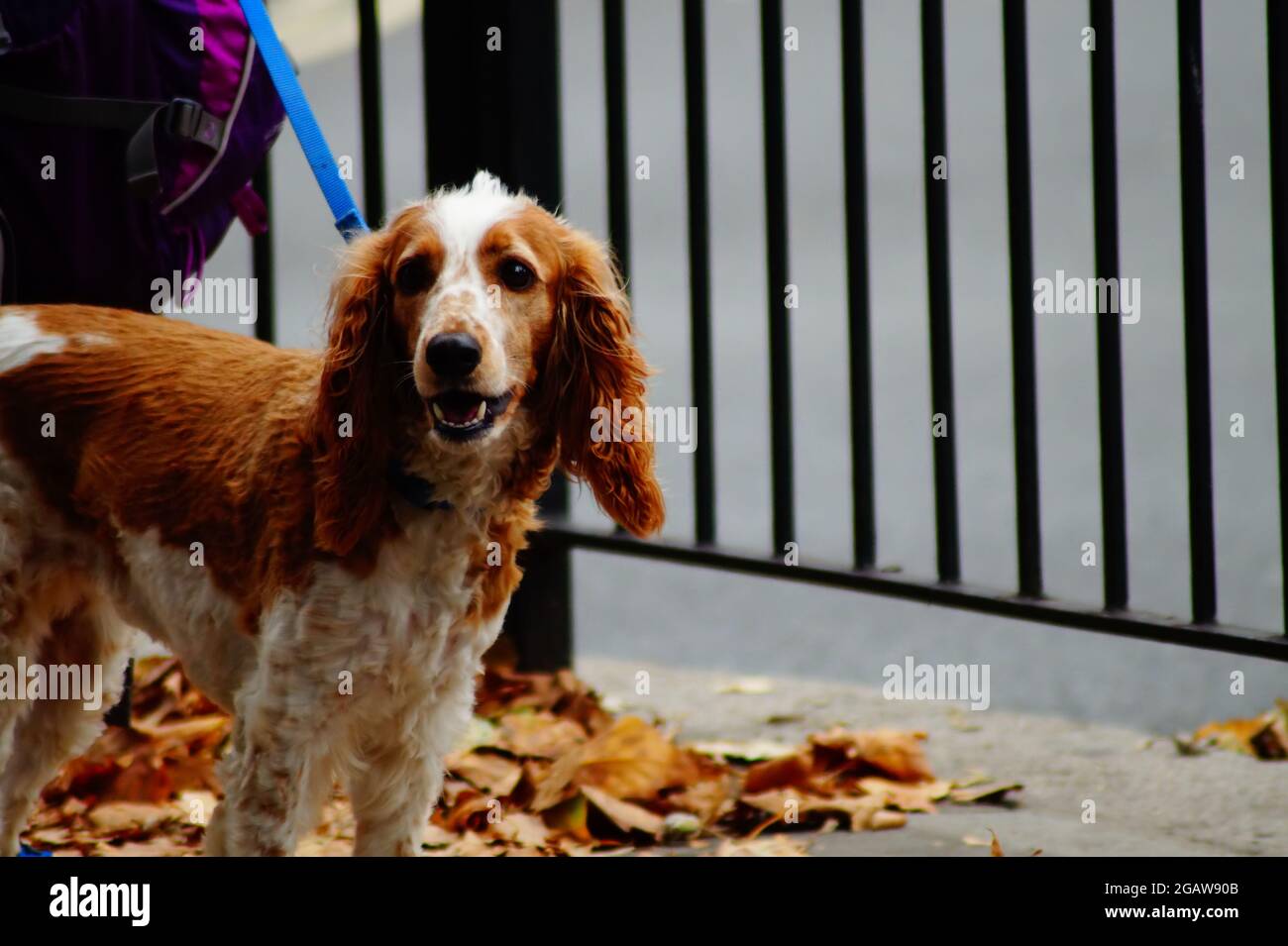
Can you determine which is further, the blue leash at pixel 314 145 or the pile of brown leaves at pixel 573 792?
the pile of brown leaves at pixel 573 792

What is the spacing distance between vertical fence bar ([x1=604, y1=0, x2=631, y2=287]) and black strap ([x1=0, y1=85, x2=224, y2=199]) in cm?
141

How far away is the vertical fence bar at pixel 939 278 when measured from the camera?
419cm

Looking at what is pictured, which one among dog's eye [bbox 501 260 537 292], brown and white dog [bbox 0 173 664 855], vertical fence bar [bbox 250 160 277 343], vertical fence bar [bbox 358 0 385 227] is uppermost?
vertical fence bar [bbox 358 0 385 227]

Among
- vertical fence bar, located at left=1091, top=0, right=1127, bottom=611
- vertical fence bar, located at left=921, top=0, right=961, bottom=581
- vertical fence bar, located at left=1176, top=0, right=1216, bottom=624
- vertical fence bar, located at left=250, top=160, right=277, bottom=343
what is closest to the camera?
vertical fence bar, located at left=1176, top=0, right=1216, bottom=624

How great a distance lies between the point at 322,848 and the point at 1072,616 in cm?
188

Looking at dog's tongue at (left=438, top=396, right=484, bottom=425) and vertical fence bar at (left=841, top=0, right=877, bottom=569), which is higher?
vertical fence bar at (left=841, top=0, right=877, bottom=569)

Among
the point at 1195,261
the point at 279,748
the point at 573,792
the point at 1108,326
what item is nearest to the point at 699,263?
the point at 1108,326

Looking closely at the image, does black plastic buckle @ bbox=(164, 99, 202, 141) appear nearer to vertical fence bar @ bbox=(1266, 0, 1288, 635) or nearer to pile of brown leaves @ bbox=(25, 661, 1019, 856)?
pile of brown leaves @ bbox=(25, 661, 1019, 856)

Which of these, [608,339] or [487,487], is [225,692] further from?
[608,339]

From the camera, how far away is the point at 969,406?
9008mm

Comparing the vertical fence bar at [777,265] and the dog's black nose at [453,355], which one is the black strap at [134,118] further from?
the vertical fence bar at [777,265]

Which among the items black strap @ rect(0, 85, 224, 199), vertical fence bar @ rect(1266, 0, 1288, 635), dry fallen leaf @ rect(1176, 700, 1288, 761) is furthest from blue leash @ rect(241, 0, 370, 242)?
dry fallen leaf @ rect(1176, 700, 1288, 761)

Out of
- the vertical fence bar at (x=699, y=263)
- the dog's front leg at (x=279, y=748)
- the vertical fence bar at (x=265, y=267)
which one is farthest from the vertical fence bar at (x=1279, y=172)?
the vertical fence bar at (x=265, y=267)

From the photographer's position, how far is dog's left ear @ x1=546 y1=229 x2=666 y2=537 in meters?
3.26
